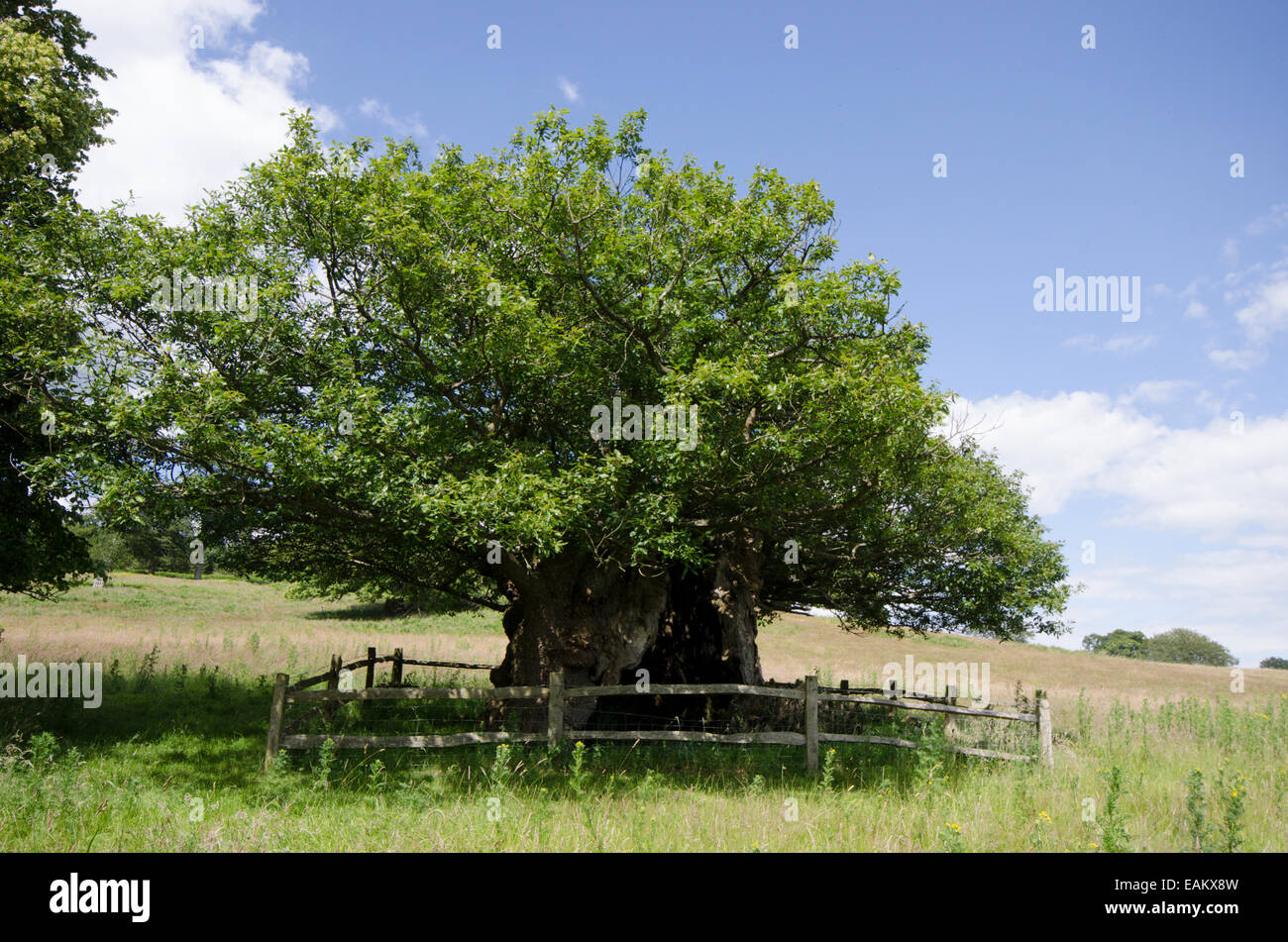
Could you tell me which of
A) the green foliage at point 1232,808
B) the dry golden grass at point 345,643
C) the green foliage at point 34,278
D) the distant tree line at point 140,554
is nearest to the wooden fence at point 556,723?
the green foliage at point 1232,808

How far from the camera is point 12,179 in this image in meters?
13.1

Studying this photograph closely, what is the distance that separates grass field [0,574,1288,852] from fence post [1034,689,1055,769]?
31 cm

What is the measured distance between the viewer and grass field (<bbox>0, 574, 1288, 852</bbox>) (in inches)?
303

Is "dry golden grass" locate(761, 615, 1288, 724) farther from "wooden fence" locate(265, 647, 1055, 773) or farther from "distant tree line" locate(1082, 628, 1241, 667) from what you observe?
"distant tree line" locate(1082, 628, 1241, 667)

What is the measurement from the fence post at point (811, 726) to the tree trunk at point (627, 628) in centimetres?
342

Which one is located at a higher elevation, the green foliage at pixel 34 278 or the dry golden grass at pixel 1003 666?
the green foliage at pixel 34 278

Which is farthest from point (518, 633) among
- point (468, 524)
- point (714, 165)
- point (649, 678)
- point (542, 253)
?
point (714, 165)

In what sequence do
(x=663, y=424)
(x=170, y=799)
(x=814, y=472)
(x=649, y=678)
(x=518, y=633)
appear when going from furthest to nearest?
(x=649, y=678)
(x=518, y=633)
(x=814, y=472)
(x=663, y=424)
(x=170, y=799)

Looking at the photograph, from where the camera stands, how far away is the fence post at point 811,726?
12703 millimetres

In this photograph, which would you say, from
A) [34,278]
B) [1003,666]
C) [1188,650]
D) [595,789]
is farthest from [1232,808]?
[1188,650]

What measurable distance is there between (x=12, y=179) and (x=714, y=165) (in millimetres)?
12366

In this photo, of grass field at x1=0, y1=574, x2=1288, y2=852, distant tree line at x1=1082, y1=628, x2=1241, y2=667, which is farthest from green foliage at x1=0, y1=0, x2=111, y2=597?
distant tree line at x1=1082, y1=628, x2=1241, y2=667

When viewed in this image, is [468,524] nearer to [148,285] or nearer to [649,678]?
[148,285]

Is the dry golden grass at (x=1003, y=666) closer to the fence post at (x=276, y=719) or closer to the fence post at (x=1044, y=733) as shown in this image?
the fence post at (x=1044, y=733)
